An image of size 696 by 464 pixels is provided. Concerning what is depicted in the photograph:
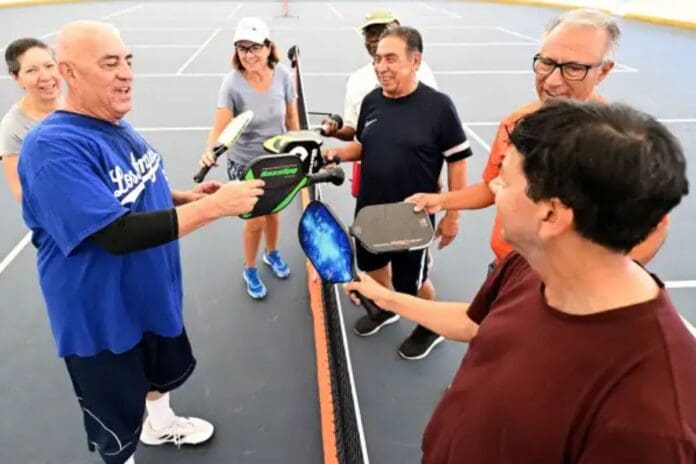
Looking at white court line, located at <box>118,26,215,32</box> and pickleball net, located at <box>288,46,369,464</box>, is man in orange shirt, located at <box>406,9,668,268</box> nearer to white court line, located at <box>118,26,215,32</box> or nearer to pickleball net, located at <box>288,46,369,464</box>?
pickleball net, located at <box>288,46,369,464</box>

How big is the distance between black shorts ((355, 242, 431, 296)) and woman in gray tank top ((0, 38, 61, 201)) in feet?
6.28

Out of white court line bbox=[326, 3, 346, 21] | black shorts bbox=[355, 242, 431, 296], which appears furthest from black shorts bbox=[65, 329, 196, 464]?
white court line bbox=[326, 3, 346, 21]

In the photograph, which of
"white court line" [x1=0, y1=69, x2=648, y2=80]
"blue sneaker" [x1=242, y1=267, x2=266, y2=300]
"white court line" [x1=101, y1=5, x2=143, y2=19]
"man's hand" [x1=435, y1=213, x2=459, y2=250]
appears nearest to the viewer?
"man's hand" [x1=435, y1=213, x2=459, y2=250]

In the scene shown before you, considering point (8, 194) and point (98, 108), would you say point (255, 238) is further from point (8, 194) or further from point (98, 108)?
point (8, 194)

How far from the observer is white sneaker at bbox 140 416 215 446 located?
2.71 m

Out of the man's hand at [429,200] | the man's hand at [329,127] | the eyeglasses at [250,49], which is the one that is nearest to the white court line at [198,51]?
the eyeglasses at [250,49]

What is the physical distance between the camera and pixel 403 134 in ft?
9.05

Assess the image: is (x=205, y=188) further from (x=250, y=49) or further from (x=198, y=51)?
(x=198, y=51)

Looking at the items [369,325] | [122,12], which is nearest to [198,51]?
[122,12]

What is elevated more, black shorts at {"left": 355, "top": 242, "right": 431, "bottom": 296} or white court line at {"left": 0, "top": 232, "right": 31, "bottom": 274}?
black shorts at {"left": 355, "top": 242, "right": 431, "bottom": 296}

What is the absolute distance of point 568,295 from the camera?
1.05 m

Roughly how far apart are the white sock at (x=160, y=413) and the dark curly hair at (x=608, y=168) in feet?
7.46

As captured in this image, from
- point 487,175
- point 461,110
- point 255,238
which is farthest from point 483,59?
point 487,175

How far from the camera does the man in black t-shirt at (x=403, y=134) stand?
2730mm
